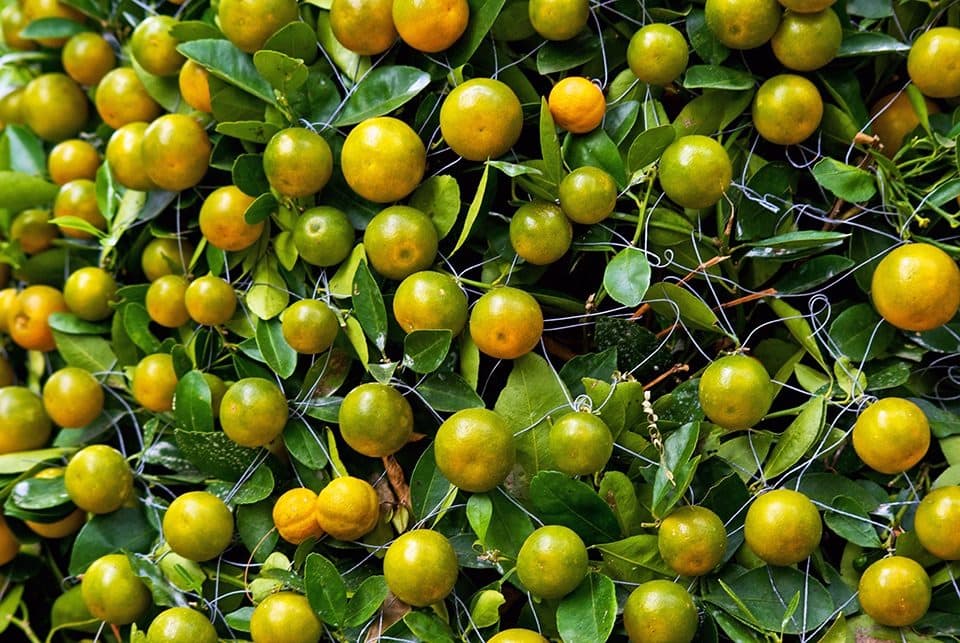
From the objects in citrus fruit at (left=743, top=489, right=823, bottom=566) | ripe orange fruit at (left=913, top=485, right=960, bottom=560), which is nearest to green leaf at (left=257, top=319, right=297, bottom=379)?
citrus fruit at (left=743, top=489, right=823, bottom=566)

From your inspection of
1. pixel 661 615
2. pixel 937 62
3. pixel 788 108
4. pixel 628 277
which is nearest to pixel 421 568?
pixel 661 615

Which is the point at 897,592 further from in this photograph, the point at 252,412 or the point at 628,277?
the point at 252,412

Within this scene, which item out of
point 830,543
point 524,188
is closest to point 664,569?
point 830,543

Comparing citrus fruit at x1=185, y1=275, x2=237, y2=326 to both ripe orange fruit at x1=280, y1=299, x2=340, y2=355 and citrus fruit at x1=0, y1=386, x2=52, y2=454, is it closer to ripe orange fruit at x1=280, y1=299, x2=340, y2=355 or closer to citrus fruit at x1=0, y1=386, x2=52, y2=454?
ripe orange fruit at x1=280, y1=299, x2=340, y2=355

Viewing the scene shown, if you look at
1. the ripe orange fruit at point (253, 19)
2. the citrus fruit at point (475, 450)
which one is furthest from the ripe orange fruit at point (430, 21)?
the citrus fruit at point (475, 450)

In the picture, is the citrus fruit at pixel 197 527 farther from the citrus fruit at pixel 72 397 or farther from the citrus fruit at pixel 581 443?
the citrus fruit at pixel 581 443

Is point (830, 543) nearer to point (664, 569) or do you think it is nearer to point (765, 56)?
point (664, 569)

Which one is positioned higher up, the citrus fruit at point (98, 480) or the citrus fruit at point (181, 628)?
the citrus fruit at point (98, 480)
